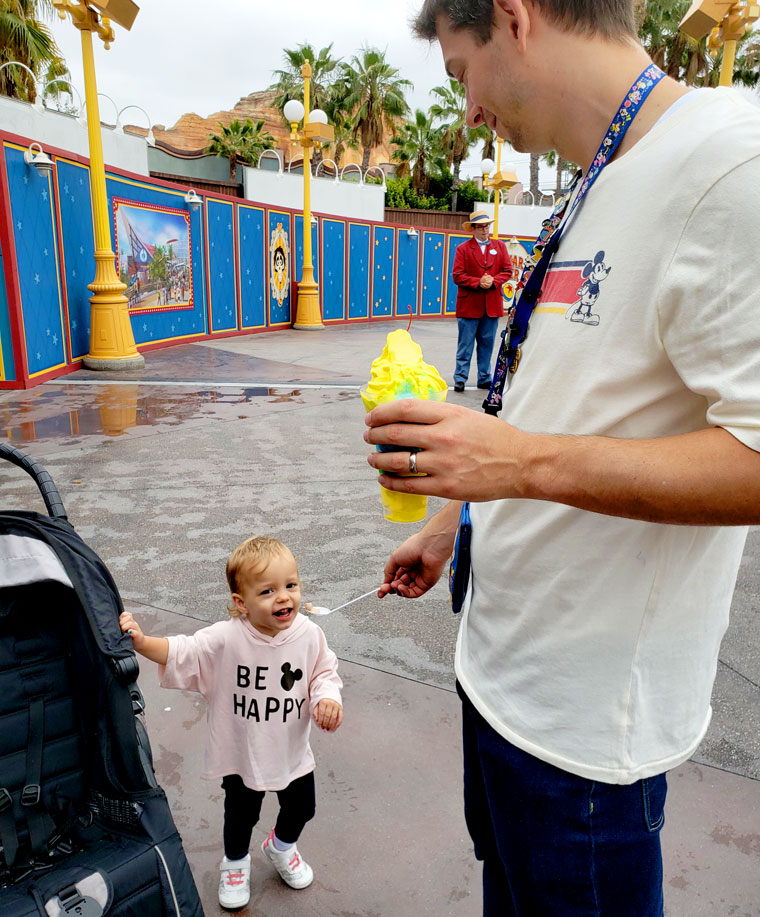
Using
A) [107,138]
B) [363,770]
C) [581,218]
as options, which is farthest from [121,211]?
[581,218]

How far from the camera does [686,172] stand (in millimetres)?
866

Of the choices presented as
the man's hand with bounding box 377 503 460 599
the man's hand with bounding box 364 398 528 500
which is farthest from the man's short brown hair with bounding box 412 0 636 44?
the man's hand with bounding box 377 503 460 599

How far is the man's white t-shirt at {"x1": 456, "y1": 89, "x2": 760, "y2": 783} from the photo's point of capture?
837 mm

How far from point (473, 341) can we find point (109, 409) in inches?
158

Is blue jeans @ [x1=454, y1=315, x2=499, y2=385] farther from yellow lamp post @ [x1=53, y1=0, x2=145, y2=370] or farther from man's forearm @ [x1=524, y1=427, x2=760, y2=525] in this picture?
man's forearm @ [x1=524, y1=427, x2=760, y2=525]

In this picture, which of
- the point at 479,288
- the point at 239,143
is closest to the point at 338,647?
the point at 479,288

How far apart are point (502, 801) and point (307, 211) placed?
1582 cm

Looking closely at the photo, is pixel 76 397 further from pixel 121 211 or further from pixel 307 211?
pixel 307 211

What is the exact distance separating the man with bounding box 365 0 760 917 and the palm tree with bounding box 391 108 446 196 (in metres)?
39.9

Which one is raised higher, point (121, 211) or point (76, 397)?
point (121, 211)

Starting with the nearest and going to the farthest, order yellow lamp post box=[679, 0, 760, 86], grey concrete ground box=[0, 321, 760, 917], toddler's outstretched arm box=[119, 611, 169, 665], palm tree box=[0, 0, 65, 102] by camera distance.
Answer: toddler's outstretched arm box=[119, 611, 169, 665], grey concrete ground box=[0, 321, 760, 917], yellow lamp post box=[679, 0, 760, 86], palm tree box=[0, 0, 65, 102]

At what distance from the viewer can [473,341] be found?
8.44 metres

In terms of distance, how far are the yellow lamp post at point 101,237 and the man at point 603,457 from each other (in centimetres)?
926

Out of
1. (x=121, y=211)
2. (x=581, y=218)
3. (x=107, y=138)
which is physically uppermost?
(x=107, y=138)
